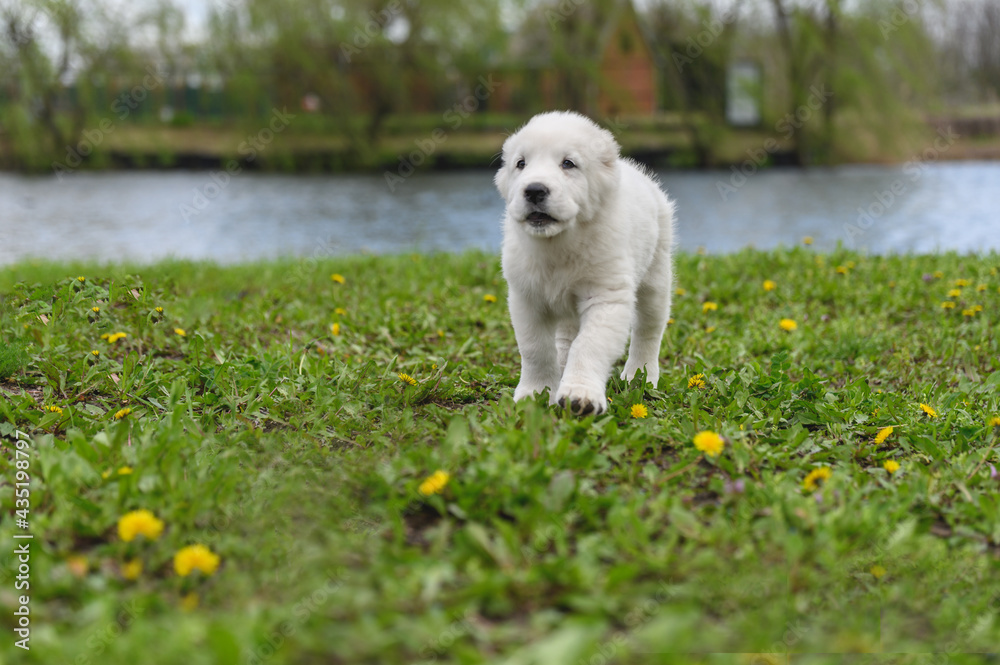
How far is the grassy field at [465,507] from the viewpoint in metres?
2.18

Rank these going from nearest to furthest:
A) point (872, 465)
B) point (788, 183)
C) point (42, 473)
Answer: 1. point (42, 473)
2. point (872, 465)
3. point (788, 183)

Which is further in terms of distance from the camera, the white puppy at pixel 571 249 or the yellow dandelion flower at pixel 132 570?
the white puppy at pixel 571 249

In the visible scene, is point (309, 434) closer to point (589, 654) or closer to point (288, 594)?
point (288, 594)

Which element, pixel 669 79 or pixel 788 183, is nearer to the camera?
pixel 788 183

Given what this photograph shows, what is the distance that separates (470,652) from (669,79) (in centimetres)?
3027

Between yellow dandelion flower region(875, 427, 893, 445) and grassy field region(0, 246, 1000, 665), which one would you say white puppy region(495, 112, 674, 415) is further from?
yellow dandelion flower region(875, 427, 893, 445)

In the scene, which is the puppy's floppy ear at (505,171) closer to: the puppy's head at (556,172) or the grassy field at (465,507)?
the puppy's head at (556,172)

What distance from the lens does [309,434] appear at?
3.56 m

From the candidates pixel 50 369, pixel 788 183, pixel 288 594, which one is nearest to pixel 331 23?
pixel 788 183

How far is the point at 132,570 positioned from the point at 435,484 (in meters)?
0.89

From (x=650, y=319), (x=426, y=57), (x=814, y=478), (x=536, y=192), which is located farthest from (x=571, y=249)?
(x=426, y=57)

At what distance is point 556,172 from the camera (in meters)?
3.67

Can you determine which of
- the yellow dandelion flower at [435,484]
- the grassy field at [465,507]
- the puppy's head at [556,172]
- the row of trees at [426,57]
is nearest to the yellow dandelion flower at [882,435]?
the grassy field at [465,507]

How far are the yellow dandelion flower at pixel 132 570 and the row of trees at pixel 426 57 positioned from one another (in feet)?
89.7
